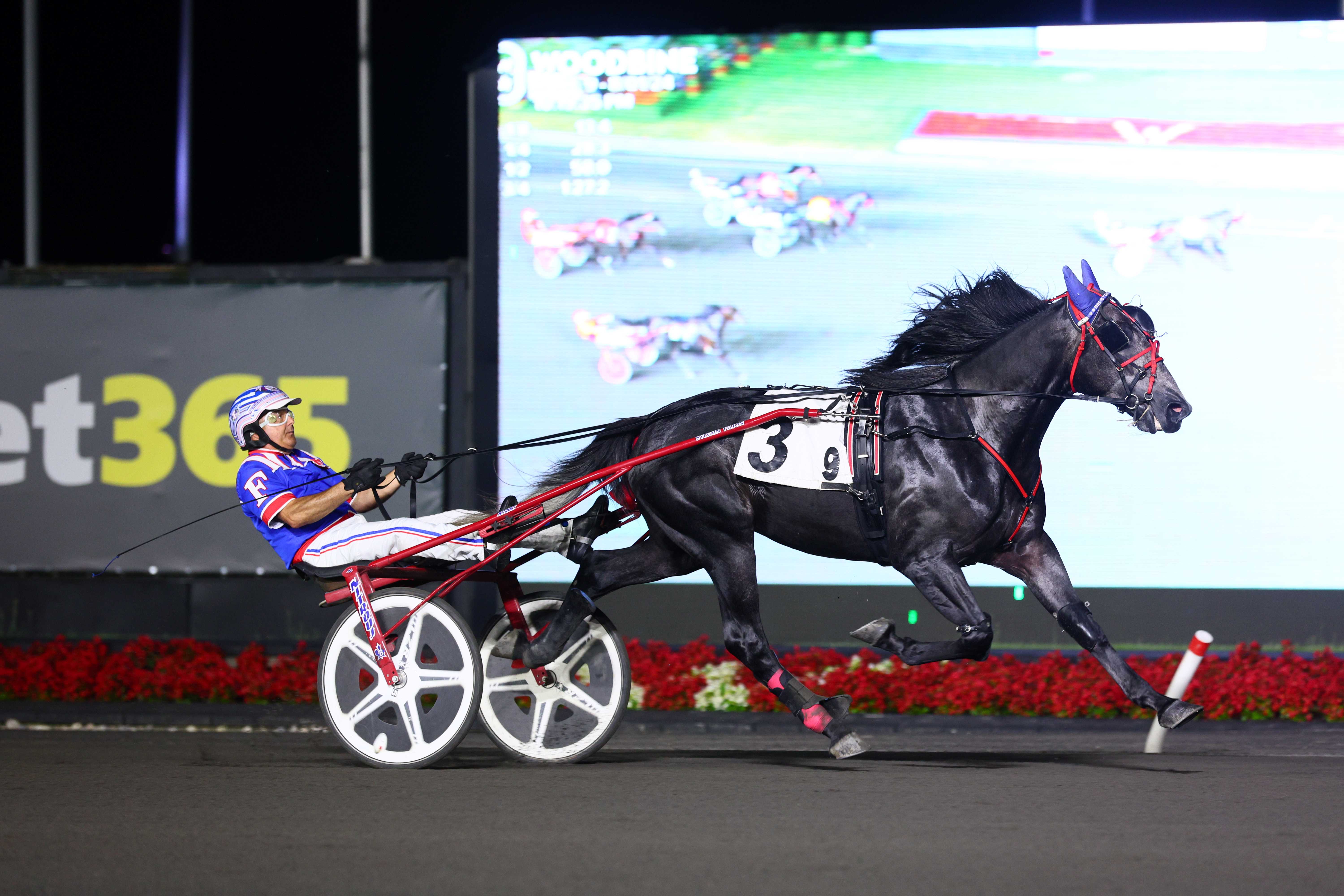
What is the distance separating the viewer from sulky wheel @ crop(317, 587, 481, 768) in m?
5.96

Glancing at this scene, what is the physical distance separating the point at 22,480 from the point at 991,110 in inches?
312

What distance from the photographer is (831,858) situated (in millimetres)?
4211

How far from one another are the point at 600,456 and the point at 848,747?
6.00ft

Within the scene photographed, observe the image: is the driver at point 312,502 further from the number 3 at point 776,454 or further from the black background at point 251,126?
the black background at point 251,126

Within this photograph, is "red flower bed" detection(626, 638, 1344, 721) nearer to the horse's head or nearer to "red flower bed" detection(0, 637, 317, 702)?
"red flower bed" detection(0, 637, 317, 702)

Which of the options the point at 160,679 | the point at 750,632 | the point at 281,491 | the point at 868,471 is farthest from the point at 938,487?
the point at 160,679

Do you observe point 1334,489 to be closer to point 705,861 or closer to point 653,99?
point 653,99

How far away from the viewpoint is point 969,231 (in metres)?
9.99

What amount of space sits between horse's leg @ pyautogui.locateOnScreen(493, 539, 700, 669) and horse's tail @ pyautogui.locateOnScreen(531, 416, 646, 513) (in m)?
0.31

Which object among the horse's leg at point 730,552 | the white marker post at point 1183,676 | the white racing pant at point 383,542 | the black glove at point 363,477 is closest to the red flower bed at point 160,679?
the white racing pant at point 383,542

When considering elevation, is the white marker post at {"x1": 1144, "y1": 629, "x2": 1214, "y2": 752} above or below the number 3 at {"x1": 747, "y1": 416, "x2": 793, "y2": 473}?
below

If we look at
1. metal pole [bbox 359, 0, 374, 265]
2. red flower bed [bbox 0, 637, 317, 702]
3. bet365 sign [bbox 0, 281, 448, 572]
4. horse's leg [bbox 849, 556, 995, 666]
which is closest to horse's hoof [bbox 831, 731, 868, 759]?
horse's leg [bbox 849, 556, 995, 666]

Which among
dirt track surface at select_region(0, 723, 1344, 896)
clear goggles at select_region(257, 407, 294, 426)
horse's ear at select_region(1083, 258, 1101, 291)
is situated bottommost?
dirt track surface at select_region(0, 723, 1344, 896)

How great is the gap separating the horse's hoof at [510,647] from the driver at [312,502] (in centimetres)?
38
